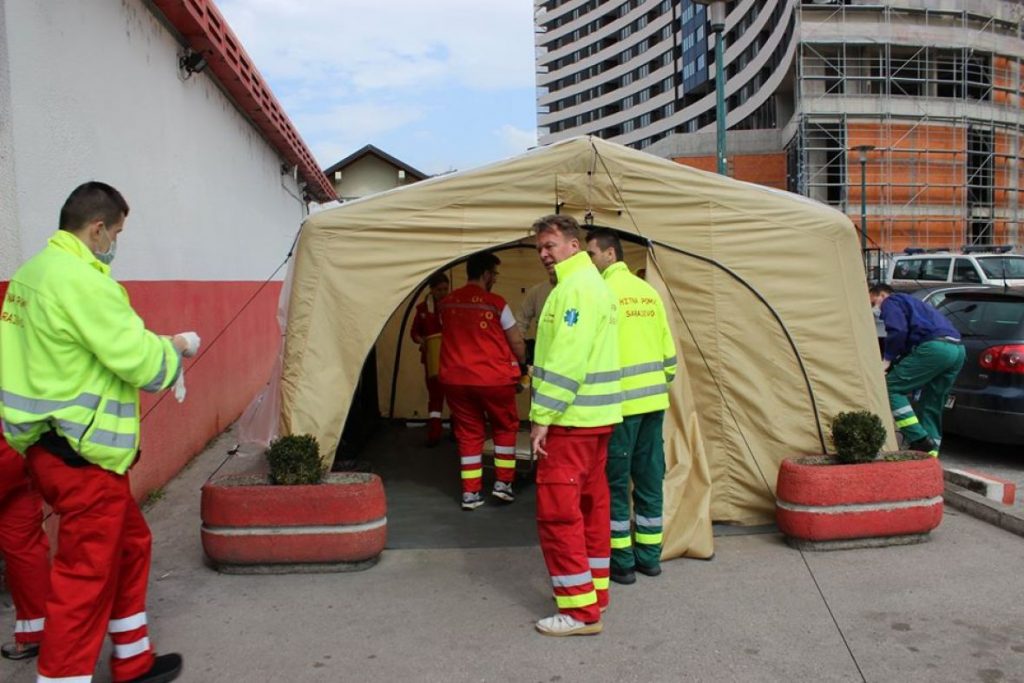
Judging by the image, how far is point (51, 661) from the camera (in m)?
3.17

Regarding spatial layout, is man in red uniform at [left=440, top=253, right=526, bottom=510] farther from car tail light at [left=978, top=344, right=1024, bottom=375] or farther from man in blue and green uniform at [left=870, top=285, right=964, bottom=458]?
car tail light at [left=978, top=344, right=1024, bottom=375]

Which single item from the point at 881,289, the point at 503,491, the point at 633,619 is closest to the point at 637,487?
the point at 633,619

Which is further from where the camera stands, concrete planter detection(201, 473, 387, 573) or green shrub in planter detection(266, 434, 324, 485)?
green shrub in planter detection(266, 434, 324, 485)

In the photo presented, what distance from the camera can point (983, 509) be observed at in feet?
19.0

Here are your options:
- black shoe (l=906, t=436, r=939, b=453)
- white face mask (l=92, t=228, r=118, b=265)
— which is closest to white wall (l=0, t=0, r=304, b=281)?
white face mask (l=92, t=228, r=118, b=265)

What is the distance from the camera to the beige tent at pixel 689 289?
5.36m

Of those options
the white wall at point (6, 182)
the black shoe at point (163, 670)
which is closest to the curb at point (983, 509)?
the black shoe at point (163, 670)

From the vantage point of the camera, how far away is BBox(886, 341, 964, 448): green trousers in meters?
6.72

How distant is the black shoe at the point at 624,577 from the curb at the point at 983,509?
267 cm

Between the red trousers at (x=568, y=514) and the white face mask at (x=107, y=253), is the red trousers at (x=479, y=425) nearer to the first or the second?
the red trousers at (x=568, y=514)

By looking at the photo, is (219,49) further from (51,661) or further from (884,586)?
(884,586)

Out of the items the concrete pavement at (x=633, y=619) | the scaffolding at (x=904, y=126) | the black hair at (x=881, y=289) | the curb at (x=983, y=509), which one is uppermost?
the scaffolding at (x=904, y=126)

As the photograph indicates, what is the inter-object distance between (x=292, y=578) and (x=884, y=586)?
332cm

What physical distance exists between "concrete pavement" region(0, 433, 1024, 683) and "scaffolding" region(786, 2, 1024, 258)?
110ft
